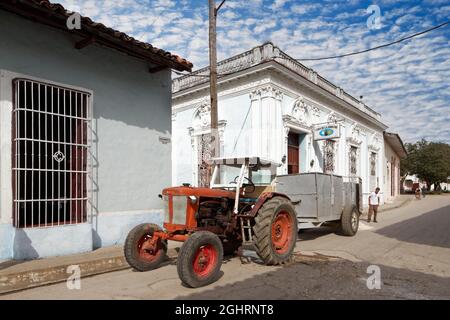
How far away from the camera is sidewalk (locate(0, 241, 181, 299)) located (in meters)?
5.23

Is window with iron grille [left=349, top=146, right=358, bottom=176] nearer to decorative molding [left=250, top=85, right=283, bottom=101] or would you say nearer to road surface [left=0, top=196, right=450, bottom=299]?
decorative molding [left=250, top=85, right=283, bottom=101]

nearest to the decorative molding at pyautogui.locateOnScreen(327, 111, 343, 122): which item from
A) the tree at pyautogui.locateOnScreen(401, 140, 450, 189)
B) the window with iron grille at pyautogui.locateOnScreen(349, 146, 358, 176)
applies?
the window with iron grille at pyautogui.locateOnScreen(349, 146, 358, 176)

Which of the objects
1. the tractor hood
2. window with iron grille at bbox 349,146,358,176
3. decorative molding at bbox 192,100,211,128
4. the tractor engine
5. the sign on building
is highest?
decorative molding at bbox 192,100,211,128

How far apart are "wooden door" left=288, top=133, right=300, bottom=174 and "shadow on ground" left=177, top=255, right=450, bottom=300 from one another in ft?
30.6

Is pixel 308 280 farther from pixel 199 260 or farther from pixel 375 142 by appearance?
pixel 375 142

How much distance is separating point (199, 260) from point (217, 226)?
3.83 feet

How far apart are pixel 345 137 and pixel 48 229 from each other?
671 inches

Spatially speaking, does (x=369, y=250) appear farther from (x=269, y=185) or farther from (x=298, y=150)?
(x=298, y=150)

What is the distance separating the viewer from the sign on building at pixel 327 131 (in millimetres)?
15484

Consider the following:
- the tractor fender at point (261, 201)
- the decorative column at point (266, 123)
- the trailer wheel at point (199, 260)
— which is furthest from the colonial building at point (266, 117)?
the trailer wheel at point (199, 260)

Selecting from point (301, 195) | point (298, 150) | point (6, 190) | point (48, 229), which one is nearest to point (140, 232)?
point (48, 229)

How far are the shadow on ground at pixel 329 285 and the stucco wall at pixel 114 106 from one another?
12.6 feet

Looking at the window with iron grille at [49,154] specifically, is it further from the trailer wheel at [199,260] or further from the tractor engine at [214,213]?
the trailer wheel at [199,260]

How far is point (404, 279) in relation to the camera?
5766 mm
